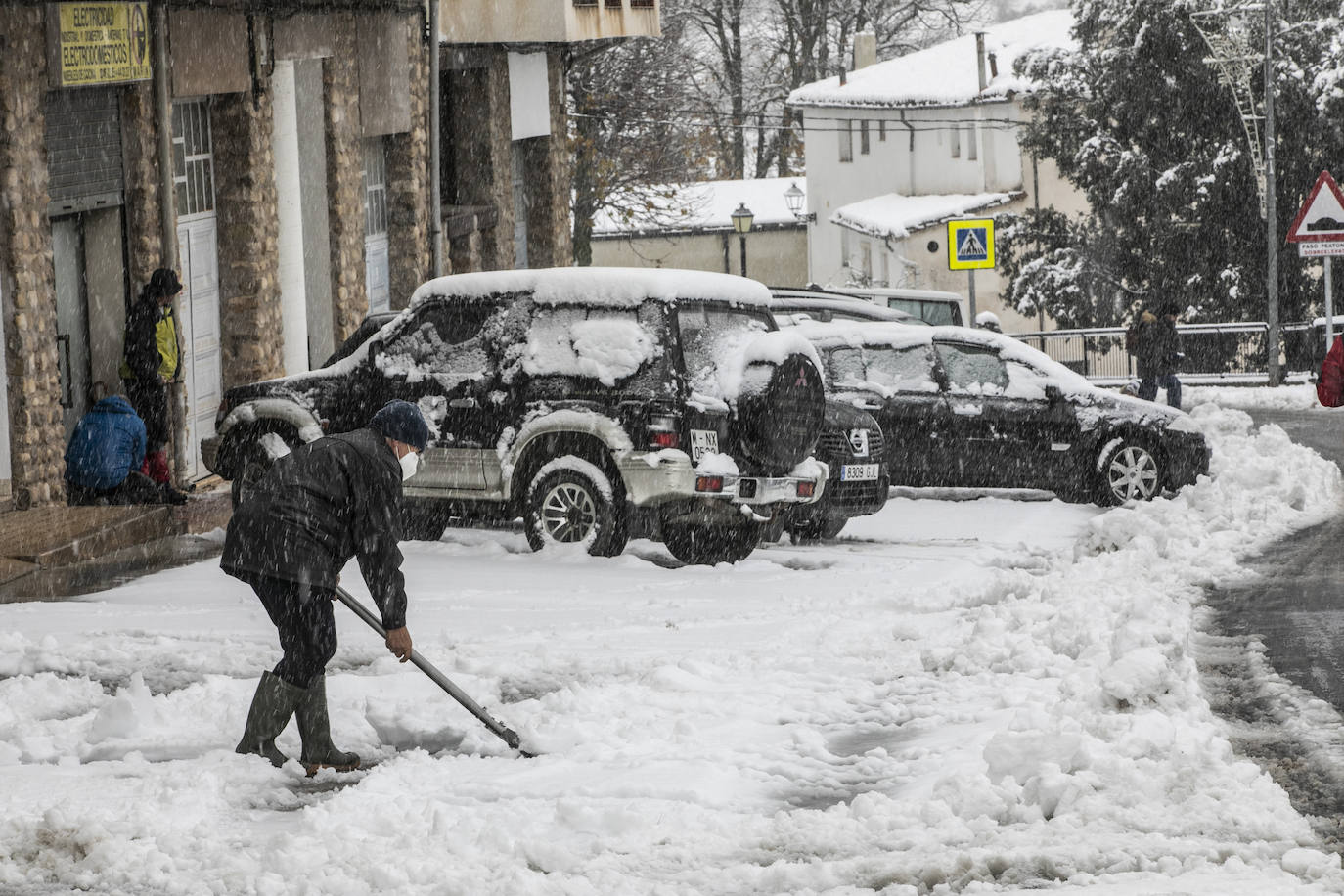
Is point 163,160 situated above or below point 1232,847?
above

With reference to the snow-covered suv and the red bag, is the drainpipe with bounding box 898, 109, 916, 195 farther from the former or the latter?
the snow-covered suv

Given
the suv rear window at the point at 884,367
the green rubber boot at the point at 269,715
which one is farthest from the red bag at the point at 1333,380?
the green rubber boot at the point at 269,715

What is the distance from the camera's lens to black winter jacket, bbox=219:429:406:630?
7.52 meters

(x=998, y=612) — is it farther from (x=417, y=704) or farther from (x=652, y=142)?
(x=652, y=142)

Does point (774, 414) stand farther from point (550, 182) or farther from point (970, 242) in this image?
point (550, 182)

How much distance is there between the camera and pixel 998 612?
1085cm

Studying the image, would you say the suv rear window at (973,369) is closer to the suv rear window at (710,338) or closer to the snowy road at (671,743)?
the suv rear window at (710,338)

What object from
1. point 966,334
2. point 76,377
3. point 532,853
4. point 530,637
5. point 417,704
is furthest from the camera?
point 966,334

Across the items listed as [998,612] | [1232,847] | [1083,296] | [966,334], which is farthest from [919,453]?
[1083,296]

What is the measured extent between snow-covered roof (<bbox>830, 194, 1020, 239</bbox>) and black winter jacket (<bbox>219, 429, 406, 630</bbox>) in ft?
153

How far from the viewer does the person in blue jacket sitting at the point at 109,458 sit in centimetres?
1413

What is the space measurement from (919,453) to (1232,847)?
10.1 meters

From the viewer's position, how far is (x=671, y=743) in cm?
828

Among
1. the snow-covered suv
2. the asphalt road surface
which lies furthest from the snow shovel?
the snow-covered suv
